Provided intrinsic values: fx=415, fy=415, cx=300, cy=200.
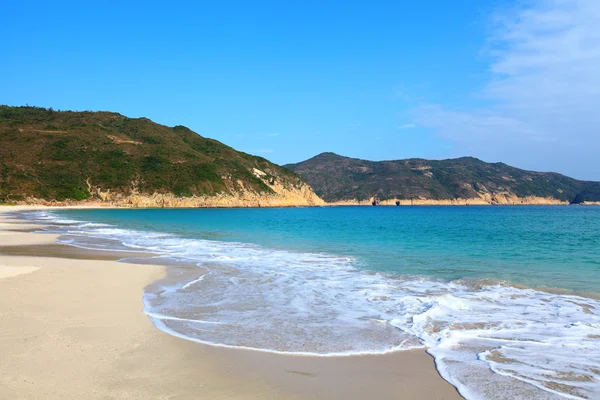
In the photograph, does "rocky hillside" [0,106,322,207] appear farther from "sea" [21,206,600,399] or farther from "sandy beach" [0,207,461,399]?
"sandy beach" [0,207,461,399]

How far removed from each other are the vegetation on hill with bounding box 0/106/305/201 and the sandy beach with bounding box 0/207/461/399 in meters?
81.7

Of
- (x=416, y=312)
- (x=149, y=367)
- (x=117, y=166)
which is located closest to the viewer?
(x=149, y=367)

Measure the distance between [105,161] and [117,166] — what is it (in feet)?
9.58

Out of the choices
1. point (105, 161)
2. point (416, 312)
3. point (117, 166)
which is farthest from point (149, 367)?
point (105, 161)

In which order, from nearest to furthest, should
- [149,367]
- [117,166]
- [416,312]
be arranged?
[149,367], [416,312], [117,166]

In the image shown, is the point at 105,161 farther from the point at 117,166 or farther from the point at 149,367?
the point at 149,367

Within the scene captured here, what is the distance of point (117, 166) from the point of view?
9219cm

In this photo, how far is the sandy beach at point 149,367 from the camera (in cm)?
419

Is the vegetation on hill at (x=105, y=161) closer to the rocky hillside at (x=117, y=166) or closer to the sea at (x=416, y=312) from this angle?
the rocky hillside at (x=117, y=166)

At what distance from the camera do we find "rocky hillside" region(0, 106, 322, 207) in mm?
80188

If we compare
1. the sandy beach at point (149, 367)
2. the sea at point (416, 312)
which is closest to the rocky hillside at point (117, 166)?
the sea at point (416, 312)

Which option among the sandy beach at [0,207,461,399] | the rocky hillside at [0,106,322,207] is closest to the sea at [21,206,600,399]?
the sandy beach at [0,207,461,399]

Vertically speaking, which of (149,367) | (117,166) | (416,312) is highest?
(117,166)

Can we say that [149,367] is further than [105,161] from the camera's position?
No
